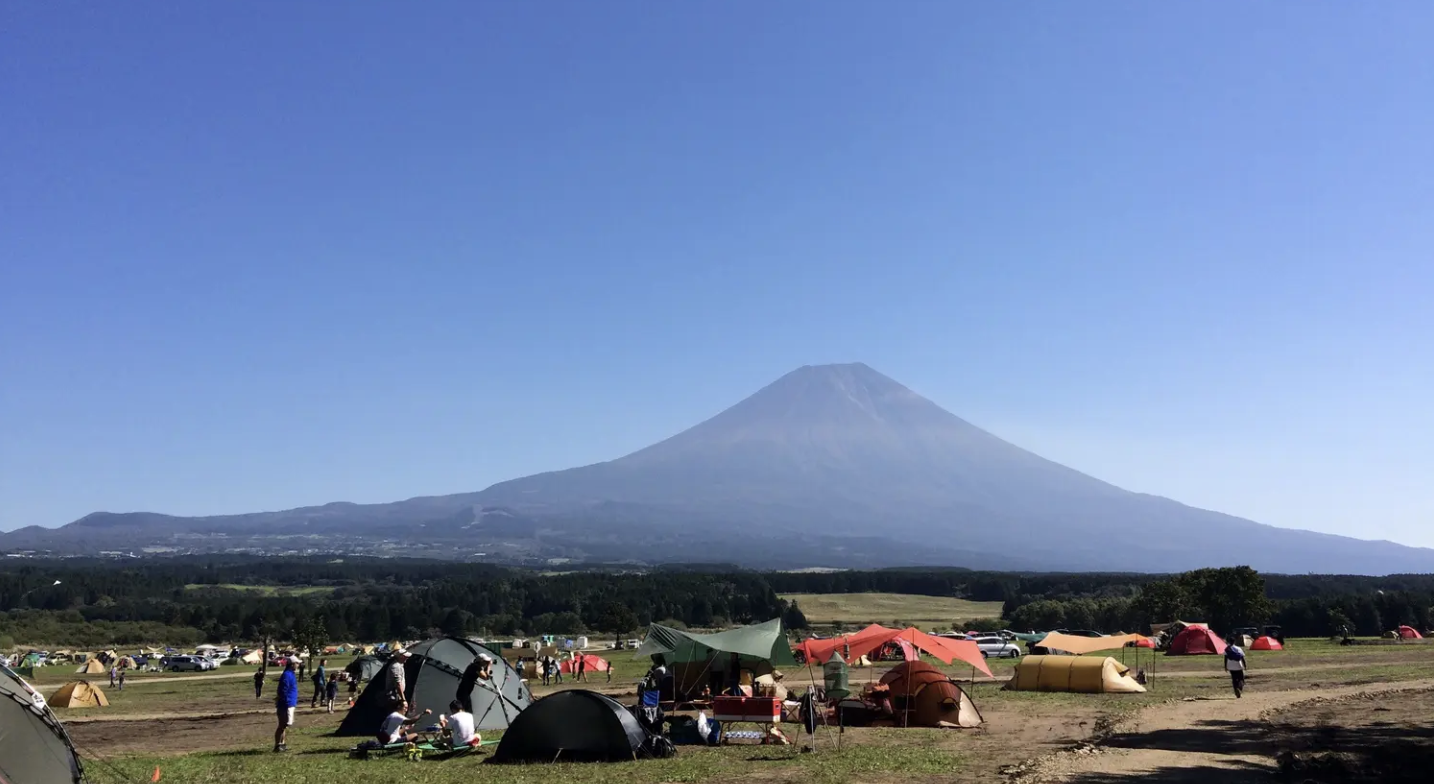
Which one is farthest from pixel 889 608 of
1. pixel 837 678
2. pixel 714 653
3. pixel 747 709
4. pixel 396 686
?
pixel 396 686

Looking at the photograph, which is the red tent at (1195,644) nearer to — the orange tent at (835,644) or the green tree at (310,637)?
the orange tent at (835,644)

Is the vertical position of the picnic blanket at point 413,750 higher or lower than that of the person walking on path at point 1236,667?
lower

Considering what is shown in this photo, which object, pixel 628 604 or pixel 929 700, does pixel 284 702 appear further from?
pixel 628 604

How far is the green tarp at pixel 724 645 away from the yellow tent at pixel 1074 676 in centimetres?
631

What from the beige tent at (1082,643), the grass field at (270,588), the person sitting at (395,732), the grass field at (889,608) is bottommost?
the grass field at (270,588)

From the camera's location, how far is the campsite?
12.4 m

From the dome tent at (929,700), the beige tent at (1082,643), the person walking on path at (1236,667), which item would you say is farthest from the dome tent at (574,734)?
the beige tent at (1082,643)

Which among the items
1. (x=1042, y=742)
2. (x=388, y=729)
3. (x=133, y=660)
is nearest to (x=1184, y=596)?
(x=1042, y=742)

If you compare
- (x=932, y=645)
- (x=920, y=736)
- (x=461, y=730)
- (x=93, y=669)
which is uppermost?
(x=932, y=645)

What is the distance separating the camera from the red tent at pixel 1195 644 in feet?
124

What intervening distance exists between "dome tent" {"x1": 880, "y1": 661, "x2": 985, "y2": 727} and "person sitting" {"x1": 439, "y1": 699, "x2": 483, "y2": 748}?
7145 millimetres

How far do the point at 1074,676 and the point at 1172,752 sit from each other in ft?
33.2

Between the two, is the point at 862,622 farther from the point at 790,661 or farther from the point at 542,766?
the point at 542,766

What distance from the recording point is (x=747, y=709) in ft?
52.4
